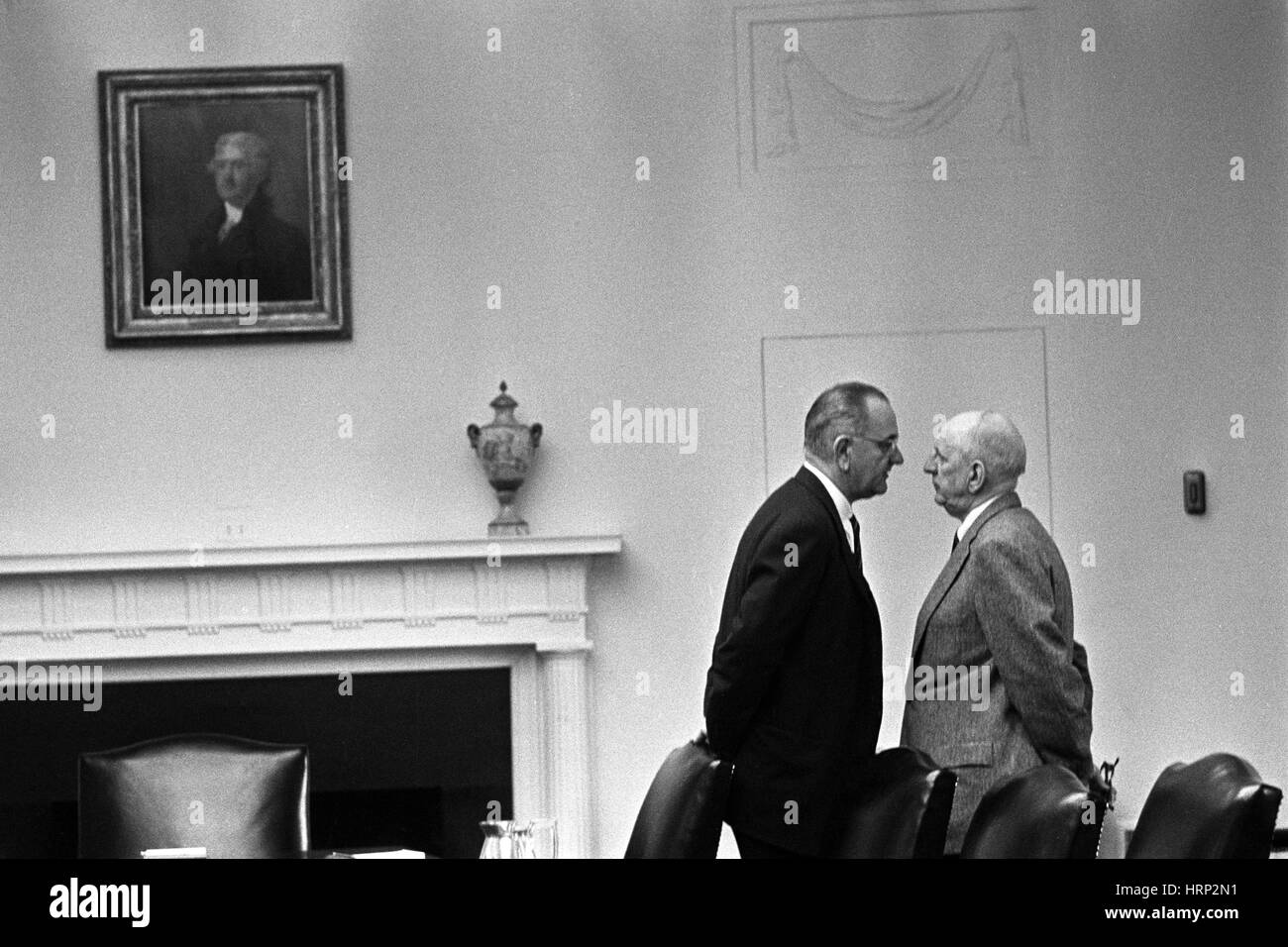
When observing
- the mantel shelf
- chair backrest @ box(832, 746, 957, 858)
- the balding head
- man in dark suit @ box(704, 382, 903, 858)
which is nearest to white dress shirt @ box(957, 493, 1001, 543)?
the balding head

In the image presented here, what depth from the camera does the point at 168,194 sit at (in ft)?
21.7

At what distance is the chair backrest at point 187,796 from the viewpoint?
4.09m

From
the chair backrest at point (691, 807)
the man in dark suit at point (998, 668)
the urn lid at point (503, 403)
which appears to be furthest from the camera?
the urn lid at point (503, 403)

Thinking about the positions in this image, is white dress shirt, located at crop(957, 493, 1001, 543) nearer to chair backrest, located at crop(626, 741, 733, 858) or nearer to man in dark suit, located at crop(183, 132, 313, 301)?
chair backrest, located at crop(626, 741, 733, 858)

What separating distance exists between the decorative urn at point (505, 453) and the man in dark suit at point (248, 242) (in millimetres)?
843

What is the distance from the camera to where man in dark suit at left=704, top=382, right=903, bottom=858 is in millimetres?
3660

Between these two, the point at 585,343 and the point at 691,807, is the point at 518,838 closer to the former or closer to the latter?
the point at 691,807

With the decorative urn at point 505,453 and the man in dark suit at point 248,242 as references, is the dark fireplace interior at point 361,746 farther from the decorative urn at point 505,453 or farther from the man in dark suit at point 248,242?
the man in dark suit at point 248,242

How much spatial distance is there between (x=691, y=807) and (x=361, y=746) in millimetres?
3888

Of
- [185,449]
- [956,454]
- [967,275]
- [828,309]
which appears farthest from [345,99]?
[956,454]

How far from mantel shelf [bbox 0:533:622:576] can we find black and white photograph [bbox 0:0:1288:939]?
3.3 inches

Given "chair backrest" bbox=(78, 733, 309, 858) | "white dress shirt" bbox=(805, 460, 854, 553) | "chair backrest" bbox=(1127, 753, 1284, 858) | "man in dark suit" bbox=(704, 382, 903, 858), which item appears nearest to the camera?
"chair backrest" bbox=(1127, 753, 1284, 858)

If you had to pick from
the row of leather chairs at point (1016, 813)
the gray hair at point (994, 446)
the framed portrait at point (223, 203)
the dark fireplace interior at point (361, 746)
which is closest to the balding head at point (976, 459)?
the gray hair at point (994, 446)
